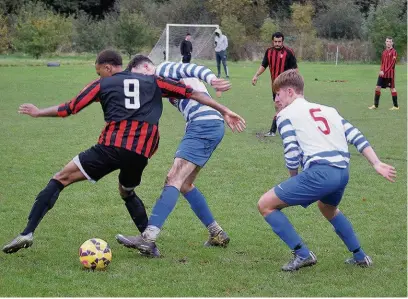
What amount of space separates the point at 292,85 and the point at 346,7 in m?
55.4

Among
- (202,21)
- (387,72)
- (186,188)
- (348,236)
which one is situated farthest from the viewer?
(202,21)

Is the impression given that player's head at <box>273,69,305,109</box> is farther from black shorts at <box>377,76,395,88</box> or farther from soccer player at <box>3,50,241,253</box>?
black shorts at <box>377,76,395,88</box>

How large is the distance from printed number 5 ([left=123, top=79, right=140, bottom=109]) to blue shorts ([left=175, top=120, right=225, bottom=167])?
0.76m

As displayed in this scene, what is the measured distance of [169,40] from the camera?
39.2 meters

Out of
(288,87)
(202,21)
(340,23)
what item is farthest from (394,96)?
(202,21)

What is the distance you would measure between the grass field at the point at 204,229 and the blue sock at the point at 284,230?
0.22 metres

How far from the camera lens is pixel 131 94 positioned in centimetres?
638

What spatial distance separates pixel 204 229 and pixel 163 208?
3.99 feet

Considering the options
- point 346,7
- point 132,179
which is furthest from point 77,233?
point 346,7

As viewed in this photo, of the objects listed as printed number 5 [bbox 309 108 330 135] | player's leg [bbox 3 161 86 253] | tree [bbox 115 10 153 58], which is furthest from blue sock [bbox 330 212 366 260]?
tree [bbox 115 10 153 58]

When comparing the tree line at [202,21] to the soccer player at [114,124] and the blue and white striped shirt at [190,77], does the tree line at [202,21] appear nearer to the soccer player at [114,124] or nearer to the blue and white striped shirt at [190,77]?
the blue and white striped shirt at [190,77]

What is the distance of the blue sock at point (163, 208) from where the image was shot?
660 centimetres

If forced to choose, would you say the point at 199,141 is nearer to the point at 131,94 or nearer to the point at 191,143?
the point at 191,143

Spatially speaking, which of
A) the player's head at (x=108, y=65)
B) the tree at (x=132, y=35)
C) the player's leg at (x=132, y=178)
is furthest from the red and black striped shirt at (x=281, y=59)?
the tree at (x=132, y=35)
